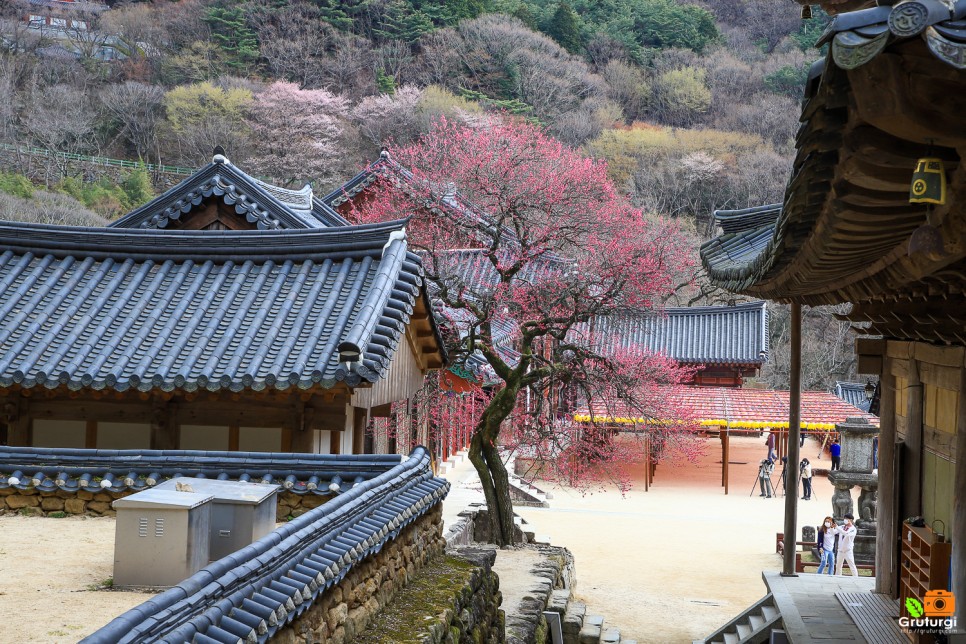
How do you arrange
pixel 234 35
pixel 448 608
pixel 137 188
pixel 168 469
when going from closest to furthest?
pixel 448 608, pixel 168 469, pixel 137 188, pixel 234 35

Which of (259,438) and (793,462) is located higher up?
(259,438)

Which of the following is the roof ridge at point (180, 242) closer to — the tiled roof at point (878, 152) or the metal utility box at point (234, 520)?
the metal utility box at point (234, 520)

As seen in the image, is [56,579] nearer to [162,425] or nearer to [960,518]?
[162,425]

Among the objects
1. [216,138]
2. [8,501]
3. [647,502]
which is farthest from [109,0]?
[8,501]

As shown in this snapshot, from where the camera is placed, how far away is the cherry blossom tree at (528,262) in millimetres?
14812

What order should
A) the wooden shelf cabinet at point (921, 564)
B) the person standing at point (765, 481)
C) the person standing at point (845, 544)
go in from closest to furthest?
the wooden shelf cabinet at point (921, 564) → the person standing at point (845, 544) → the person standing at point (765, 481)

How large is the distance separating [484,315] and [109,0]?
5652 centimetres

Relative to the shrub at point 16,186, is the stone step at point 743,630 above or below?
below

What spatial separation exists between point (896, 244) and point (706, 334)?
32.1 meters

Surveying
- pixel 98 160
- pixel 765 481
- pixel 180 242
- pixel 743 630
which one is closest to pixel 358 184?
pixel 765 481

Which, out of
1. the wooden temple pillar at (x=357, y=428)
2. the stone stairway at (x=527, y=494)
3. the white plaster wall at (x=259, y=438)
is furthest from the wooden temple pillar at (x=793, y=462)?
the stone stairway at (x=527, y=494)

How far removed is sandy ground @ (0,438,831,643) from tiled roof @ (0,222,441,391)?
209 cm

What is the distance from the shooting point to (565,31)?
64.1 meters

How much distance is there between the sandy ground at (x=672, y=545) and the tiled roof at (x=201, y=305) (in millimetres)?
6691
